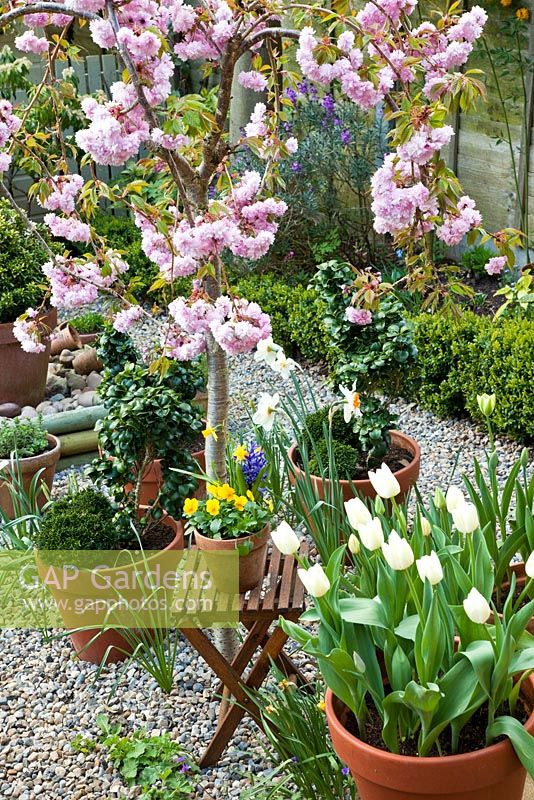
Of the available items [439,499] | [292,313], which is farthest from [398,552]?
[292,313]

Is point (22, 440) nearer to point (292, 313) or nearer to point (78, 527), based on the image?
point (78, 527)

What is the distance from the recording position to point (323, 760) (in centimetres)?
227

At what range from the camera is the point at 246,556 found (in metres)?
2.51

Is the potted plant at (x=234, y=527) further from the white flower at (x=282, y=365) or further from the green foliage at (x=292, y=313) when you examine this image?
the green foliage at (x=292, y=313)

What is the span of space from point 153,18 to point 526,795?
193cm

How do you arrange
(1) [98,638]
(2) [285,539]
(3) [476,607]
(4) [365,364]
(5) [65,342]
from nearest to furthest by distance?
(3) [476,607] → (2) [285,539] → (1) [98,638] → (4) [365,364] → (5) [65,342]

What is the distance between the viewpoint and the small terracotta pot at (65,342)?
5352 millimetres

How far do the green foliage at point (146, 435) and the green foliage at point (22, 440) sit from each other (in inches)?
37.2

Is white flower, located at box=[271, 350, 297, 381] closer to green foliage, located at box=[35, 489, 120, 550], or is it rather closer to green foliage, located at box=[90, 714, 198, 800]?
green foliage, located at box=[35, 489, 120, 550]

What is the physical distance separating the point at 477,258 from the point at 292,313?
4.47 feet

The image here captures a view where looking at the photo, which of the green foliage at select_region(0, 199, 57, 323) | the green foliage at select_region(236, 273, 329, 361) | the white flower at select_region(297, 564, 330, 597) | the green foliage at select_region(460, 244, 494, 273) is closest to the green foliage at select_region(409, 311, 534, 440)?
the green foliage at select_region(236, 273, 329, 361)

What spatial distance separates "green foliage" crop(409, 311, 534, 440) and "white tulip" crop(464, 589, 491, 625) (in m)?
2.54

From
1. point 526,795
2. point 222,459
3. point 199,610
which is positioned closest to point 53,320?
point 222,459

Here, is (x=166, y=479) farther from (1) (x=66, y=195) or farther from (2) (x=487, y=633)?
(2) (x=487, y=633)
